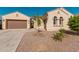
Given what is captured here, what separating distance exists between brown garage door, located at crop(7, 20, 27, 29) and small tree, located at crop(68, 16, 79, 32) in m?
3.32

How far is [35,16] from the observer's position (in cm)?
1139

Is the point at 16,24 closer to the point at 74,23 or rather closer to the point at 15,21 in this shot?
the point at 15,21

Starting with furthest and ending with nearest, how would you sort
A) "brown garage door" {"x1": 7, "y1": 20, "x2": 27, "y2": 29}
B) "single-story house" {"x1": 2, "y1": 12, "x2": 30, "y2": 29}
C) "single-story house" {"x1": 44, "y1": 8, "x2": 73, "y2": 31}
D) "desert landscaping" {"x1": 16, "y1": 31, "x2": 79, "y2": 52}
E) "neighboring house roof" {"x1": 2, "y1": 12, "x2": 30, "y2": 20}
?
"brown garage door" {"x1": 7, "y1": 20, "x2": 27, "y2": 29}, "single-story house" {"x1": 2, "y1": 12, "x2": 30, "y2": 29}, "neighboring house roof" {"x1": 2, "y1": 12, "x2": 30, "y2": 20}, "single-story house" {"x1": 44, "y1": 8, "x2": 73, "y2": 31}, "desert landscaping" {"x1": 16, "y1": 31, "x2": 79, "y2": 52}

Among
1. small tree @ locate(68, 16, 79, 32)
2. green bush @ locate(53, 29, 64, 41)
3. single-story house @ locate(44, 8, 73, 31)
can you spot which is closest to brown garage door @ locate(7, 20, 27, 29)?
single-story house @ locate(44, 8, 73, 31)

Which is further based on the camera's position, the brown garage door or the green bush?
the brown garage door

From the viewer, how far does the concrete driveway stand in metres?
10.0

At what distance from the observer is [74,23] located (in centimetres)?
1092

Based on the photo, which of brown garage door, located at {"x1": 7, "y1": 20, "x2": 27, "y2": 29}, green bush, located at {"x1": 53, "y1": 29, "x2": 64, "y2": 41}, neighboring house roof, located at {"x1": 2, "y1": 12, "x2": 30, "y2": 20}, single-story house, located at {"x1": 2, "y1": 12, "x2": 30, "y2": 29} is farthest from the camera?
brown garage door, located at {"x1": 7, "y1": 20, "x2": 27, "y2": 29}

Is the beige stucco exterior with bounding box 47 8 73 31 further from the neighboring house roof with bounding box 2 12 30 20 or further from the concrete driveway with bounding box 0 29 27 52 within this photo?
the concrete driveway with bounding box 0 29 27 52

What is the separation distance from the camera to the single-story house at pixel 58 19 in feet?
35.9

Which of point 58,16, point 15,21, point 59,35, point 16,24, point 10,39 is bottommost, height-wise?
point 10,39

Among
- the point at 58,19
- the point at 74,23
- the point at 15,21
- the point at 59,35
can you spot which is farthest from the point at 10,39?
the point at 74,23

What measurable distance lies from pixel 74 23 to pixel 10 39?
440 centimetres
